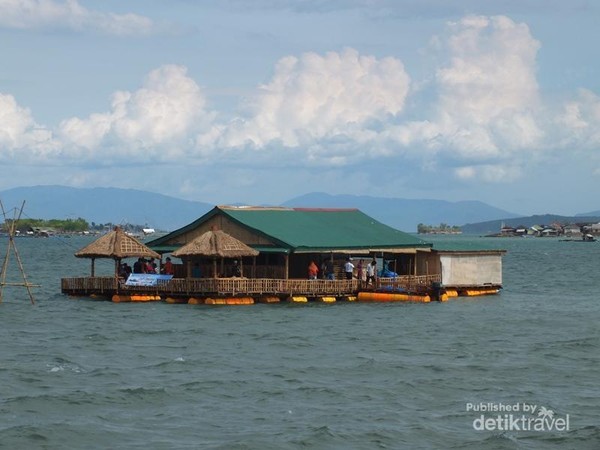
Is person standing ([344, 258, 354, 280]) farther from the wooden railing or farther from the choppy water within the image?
the choppy water

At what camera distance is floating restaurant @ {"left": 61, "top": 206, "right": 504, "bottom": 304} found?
48.4m

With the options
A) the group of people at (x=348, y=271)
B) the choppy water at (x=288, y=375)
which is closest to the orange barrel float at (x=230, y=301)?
the choppy water at (x=288, y=375)

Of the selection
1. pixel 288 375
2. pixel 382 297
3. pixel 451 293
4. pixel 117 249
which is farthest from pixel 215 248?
pixel 288 375

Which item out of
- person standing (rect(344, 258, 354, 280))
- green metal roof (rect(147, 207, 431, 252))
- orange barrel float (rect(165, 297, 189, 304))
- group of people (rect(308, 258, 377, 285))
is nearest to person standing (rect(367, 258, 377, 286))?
group of people (rect(308, 258, 377, 285))

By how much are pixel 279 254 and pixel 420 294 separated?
625 centimetres

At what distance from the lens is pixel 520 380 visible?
30.9m

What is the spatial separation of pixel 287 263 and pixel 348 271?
325cm

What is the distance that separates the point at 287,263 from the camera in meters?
49.7

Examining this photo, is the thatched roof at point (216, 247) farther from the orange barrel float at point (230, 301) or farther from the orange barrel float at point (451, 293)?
the orange barrel float at point (451, 293)

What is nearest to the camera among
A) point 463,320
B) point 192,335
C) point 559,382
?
point 559,382

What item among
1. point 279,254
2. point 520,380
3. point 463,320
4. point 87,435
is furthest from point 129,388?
point 279,254

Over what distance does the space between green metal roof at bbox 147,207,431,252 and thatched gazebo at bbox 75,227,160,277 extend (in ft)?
10.6

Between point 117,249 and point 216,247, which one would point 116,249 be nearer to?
point 117,249

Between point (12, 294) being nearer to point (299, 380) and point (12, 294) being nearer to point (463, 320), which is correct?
point (463, 320)
